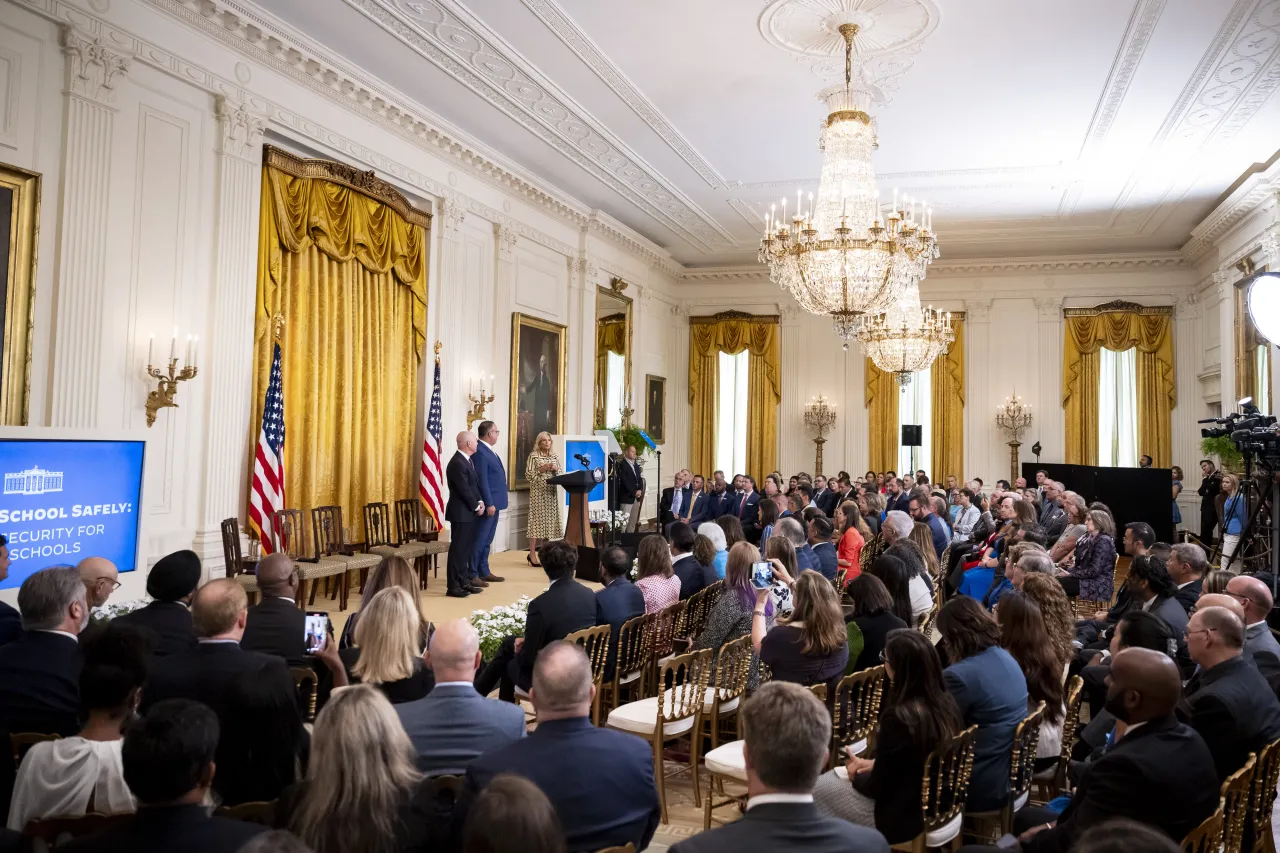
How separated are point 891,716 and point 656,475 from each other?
13959mm

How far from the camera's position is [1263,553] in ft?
26.9

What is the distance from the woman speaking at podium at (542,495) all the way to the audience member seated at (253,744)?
28.0 ft

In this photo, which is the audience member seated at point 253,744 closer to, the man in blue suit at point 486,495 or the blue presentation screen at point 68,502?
the blue presentation screen at point 68,502

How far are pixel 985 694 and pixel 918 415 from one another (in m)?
14.4

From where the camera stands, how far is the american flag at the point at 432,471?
932cm

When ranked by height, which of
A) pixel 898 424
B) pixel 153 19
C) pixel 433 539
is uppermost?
pixel 153 19

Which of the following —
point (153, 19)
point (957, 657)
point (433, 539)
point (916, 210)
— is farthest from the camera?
point (916, 210)

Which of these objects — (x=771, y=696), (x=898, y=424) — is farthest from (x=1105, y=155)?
(x=771, y=696)

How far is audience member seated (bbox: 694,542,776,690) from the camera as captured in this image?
4.81 metres

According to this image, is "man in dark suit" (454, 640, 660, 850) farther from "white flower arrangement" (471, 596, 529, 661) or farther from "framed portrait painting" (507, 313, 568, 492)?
"framed portrait painting" (507, 313, 568, 492)

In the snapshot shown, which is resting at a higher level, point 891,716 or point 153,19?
point 153,19

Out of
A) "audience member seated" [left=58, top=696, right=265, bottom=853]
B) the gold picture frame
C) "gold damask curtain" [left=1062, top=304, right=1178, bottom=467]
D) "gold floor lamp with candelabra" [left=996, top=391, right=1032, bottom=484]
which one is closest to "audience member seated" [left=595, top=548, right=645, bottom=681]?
"audience member seated" [left=58, top=696, right=265, bottom=853]

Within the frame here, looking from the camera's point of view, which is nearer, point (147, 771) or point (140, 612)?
point (147, 771)

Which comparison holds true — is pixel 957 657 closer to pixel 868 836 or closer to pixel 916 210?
pixel 868 836
